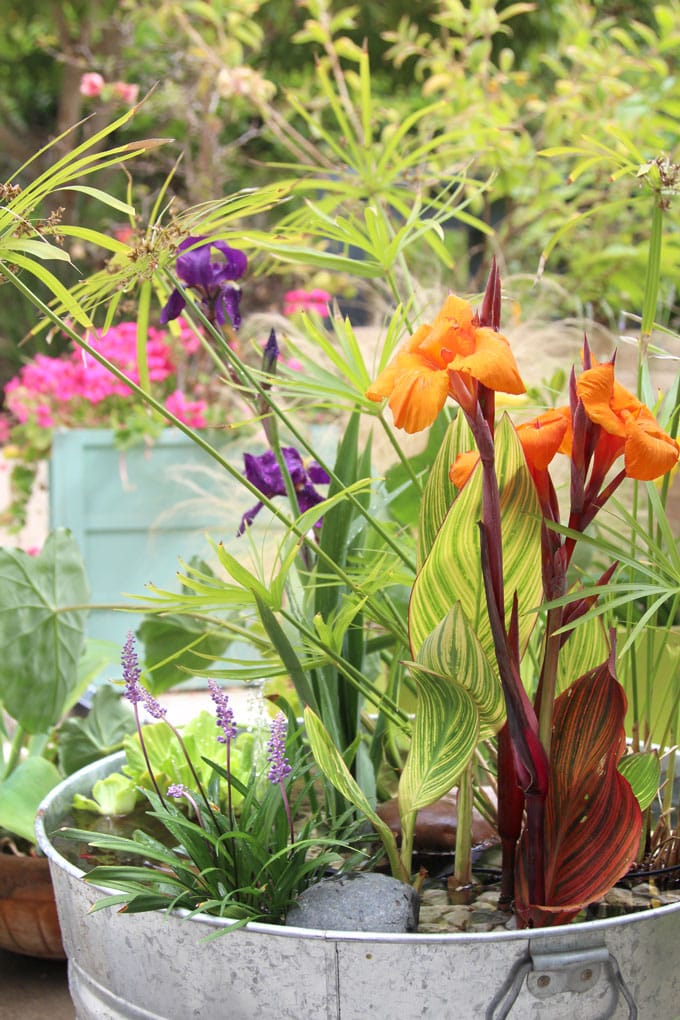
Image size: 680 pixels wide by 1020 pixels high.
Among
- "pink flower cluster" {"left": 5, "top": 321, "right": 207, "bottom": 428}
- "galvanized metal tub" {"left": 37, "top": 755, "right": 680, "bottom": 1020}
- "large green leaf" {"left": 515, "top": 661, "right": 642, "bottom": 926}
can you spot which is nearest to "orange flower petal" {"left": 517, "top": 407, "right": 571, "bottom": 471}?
"large green leaf" {"left": 515, "top": 661, "right": 642, "bottom": 926}

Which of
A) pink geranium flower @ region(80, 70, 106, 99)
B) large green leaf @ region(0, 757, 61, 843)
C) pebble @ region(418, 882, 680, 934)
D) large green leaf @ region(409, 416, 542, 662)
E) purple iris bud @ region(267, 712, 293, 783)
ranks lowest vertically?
large green leaf @ region(0, 757, 61, 843)

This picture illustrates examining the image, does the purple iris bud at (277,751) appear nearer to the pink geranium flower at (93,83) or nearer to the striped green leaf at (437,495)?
the striped green leaf at (437,495)

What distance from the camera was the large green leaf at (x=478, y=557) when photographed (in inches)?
21.8

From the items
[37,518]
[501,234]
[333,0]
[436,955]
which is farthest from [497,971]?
[333,0]

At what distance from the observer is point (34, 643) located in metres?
0.93

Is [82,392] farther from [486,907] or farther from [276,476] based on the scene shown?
[486,907]

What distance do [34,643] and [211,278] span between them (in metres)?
0.39

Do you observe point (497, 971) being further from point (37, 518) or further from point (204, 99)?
point (37, 518)

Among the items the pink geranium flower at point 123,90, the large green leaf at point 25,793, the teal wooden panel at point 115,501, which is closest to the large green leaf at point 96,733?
the large green leaf at point 25,793

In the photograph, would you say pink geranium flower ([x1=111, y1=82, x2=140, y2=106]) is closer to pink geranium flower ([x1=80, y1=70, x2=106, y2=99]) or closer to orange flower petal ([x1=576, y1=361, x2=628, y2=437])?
pink geranium flower ([x1=80, y1=70, x2=106, y2=99])

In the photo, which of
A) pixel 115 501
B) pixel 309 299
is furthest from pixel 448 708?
pixel 309 299

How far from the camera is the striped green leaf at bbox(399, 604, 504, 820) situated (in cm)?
53

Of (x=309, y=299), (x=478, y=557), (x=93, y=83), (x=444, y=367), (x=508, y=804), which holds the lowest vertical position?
(x=508, y=804)

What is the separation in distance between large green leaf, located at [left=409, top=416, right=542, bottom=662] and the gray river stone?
148 millimetres
